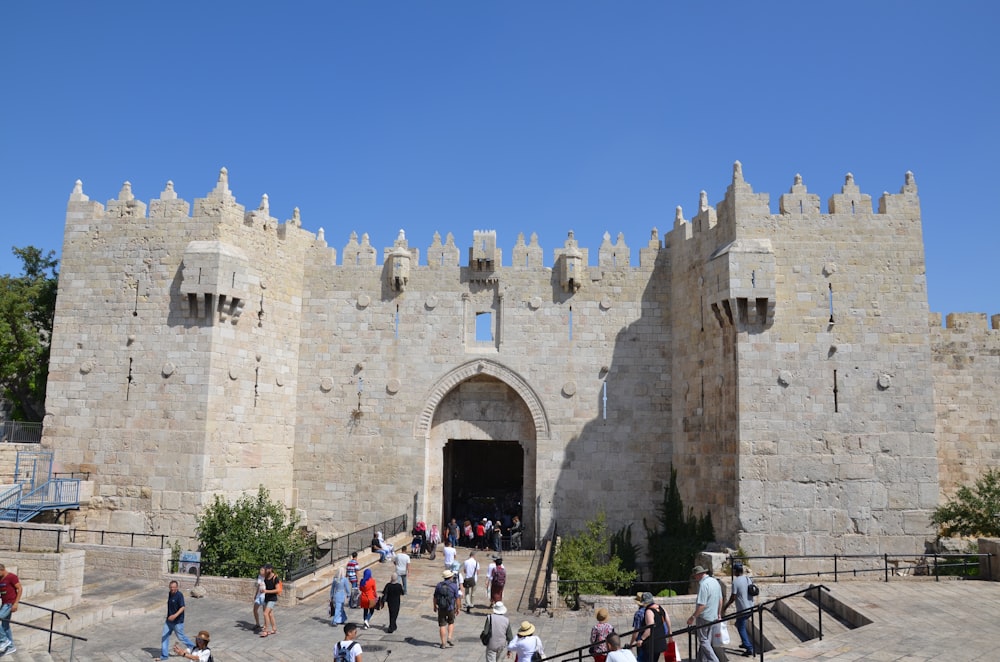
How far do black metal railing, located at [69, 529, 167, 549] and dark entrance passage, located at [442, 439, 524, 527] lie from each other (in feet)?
32.4

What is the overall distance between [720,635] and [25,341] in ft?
72.6

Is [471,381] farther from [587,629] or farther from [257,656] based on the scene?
[257,656]

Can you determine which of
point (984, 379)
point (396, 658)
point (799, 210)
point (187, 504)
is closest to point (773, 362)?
point (799, 210)

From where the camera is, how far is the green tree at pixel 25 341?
23094 millimetres

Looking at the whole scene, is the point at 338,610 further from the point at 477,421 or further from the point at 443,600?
the point at 477,421

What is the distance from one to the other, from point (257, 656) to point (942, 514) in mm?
14051

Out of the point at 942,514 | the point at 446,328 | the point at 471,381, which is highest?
the point at 446,328

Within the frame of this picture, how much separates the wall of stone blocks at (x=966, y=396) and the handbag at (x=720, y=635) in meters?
11.4

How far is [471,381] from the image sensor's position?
74.8 ft

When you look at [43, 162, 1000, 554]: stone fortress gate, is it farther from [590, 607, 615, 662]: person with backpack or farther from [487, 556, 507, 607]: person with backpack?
[590, 607, 615, 662]: person with backpack

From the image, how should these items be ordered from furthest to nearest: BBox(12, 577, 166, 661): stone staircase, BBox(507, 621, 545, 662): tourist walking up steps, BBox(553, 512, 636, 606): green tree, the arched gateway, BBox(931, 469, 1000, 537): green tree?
the arched gateway, BBox(931, 469, 1000, 537): green tree, BBox(553, 512, 636, 606): green tree, BBox(12, 577, 166, 661): stone staircase, BBox(507, 621, 545, 662): tourist walking up steps

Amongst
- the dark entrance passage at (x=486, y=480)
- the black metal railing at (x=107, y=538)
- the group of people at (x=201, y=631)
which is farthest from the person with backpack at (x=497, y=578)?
the dark entrance passage at (x=486, y=480)

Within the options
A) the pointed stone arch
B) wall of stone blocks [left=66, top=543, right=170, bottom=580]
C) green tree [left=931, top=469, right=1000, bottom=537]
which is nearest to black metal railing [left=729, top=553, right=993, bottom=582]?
green tree [left=931, top=469, right=1000, bottom=537]

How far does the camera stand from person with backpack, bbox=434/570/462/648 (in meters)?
12.7
